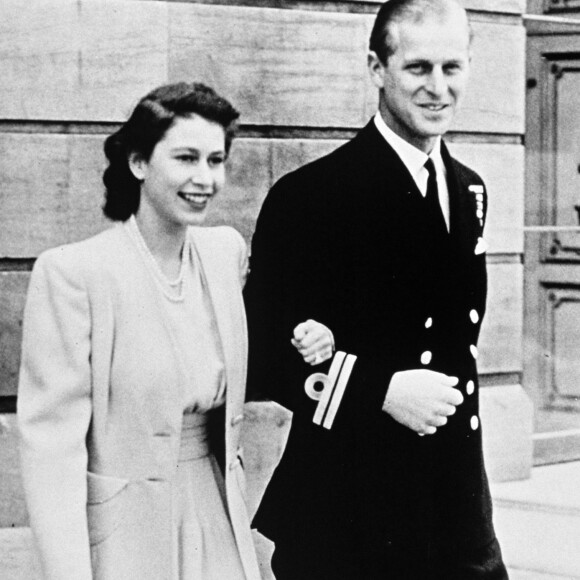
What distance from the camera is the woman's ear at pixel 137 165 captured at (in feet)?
12.5

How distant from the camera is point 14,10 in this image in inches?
230

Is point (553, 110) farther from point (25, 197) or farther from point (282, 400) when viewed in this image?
point (282, 400)

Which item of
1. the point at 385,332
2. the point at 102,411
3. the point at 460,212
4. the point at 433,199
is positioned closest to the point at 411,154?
the point at 433,199

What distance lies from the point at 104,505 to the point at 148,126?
1.02 m

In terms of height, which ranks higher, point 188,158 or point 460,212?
point 188,158

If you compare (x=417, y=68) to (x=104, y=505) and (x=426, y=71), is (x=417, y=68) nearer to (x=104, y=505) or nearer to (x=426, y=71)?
(x=426, y=71)

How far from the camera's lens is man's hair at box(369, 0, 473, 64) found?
4.05 metres

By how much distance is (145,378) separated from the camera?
12.1 feet

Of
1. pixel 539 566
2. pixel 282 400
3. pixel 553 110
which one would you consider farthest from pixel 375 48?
pixel 553 110

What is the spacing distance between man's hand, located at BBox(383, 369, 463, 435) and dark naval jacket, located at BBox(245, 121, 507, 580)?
53mm

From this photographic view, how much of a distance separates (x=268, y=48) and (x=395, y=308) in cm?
271

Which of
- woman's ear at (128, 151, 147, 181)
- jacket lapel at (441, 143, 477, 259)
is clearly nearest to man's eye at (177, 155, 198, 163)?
woman's ear at (128, 151, 147, 181)

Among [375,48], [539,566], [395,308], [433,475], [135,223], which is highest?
[375,48]

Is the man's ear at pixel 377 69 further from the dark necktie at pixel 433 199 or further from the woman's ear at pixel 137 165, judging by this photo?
the woman's ear at pixel 137 165
